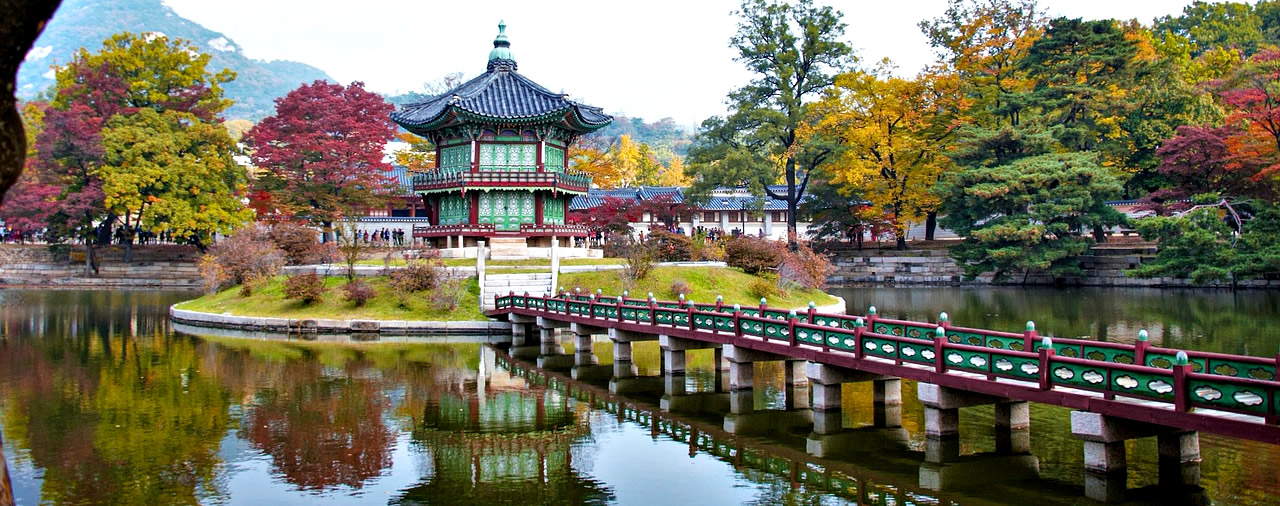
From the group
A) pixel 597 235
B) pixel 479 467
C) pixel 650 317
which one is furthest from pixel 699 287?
pixel 479 467

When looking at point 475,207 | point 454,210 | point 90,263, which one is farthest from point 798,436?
point 90,263

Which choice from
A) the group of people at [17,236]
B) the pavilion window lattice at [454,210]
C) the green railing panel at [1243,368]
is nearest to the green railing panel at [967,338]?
the green railing panel at [1243,368]

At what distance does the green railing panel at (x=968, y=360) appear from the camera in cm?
1480

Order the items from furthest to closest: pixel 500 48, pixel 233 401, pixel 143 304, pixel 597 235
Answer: pixel 597 235, pixel 500 48, pixel 143 304, pixel 233 401

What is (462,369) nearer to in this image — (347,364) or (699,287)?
(347,364)

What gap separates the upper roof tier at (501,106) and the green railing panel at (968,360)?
3034 cm

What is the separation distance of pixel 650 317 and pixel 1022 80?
139 ft

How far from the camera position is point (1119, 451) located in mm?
13539

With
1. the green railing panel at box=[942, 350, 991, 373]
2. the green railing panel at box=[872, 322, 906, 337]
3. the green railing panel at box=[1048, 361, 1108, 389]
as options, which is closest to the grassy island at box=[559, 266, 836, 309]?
the green railing panel at box=[872, 322, 906, 337]

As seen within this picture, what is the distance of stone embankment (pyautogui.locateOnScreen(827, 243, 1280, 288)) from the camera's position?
51.2 metres

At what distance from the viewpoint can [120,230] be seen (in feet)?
185

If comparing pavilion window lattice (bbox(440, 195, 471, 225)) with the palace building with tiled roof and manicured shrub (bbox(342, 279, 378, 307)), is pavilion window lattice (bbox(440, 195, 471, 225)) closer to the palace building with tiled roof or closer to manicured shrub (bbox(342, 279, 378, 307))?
the palace building with tiled roof

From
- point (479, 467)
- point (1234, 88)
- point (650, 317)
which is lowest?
point (479, 467)

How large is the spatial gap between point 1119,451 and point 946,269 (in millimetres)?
47400
